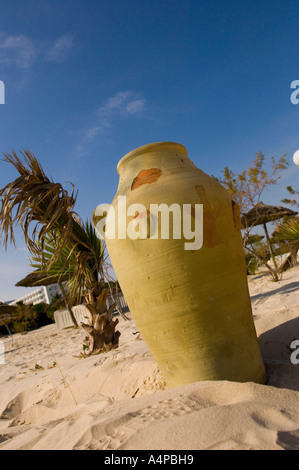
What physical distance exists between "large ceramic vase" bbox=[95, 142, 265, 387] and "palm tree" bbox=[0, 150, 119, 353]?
153cm

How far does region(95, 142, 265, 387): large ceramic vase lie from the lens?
1792 mm

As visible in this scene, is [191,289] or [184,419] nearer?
[184,419]

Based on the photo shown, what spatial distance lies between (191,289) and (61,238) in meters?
2.12

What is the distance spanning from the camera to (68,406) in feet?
8.25

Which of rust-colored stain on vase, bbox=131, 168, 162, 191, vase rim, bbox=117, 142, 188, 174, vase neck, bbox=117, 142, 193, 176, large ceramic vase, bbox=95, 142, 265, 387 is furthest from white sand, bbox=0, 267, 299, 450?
vase rim, bbox=117, 142, 188, 174

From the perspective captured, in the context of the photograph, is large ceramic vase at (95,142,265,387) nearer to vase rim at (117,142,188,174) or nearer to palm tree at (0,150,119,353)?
vase rim at (117,142,188,174)

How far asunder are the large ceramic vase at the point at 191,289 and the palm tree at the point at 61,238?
5.03 ft

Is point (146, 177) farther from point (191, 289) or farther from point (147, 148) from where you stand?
point (191, 289)

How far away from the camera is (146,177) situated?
2018mm

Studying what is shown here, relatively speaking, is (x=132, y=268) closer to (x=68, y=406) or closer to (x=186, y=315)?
(x=186, y=315)

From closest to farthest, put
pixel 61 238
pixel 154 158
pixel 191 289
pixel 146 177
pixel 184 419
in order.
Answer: pixel 184 419
pixel 191 289
pixel 146 177
pixel 154 158
pixel 61 238

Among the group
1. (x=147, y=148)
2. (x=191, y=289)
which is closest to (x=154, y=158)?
(x=147, y=148)

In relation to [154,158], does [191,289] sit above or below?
below
